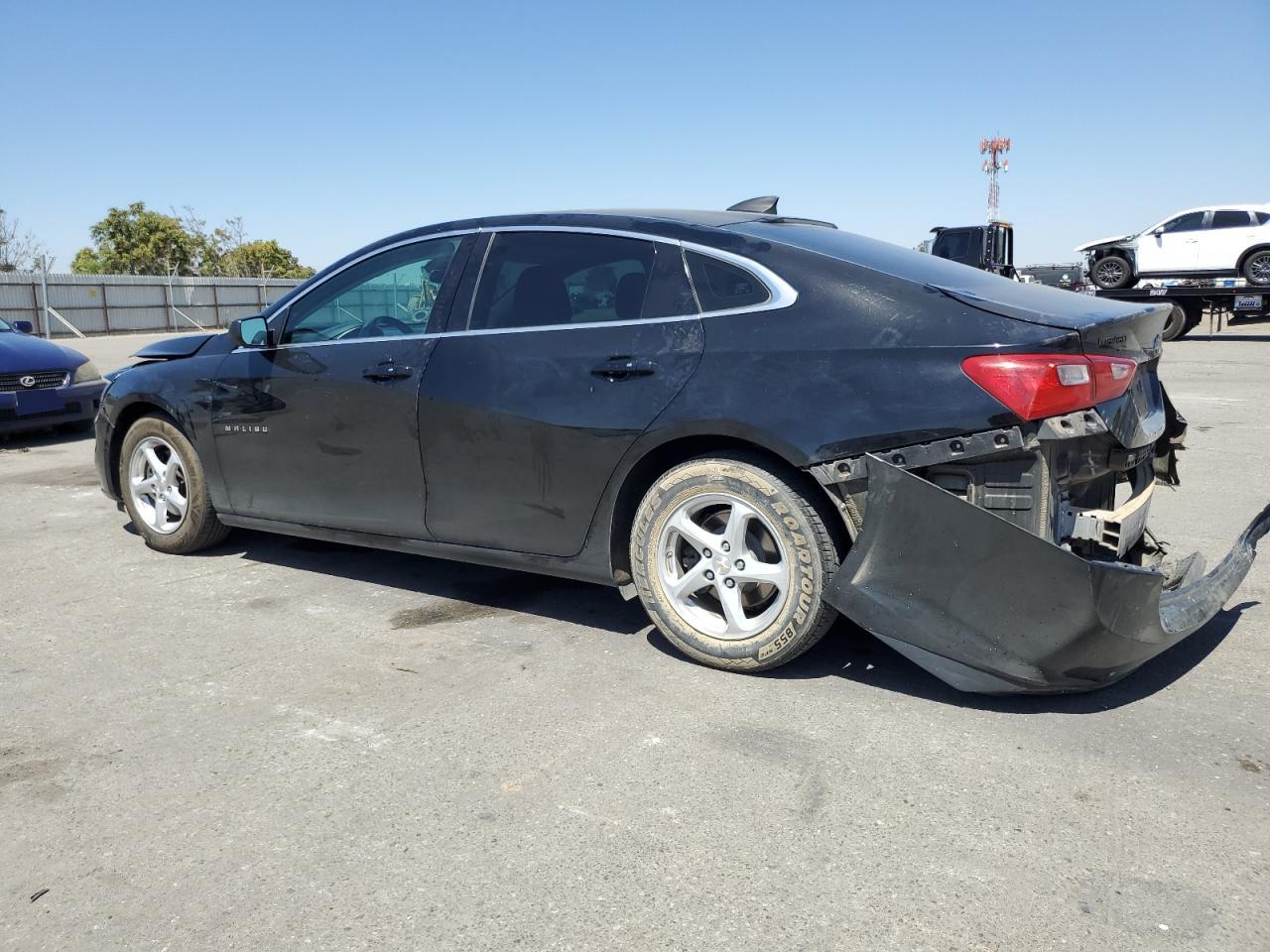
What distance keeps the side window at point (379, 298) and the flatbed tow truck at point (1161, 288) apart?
59.9 feet

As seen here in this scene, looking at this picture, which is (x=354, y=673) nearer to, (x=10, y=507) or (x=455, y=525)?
(x=455, y=525)

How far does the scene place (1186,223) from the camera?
72.1 ft

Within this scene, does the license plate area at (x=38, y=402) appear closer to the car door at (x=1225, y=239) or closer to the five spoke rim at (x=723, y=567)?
the five spoke rim at (x=723, y=567)

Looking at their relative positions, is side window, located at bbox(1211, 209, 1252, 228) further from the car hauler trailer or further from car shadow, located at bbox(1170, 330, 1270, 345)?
car shadow, located at bbox(1170, 330, 1270, 345)

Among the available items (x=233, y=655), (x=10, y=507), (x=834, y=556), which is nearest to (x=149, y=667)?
(x=233, y=655)

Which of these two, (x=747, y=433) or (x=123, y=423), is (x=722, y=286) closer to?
(x=747, y=433)

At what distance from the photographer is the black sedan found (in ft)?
10.1

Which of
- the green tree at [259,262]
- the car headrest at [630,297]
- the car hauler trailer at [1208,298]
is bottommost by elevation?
the car headrest at [630,297]

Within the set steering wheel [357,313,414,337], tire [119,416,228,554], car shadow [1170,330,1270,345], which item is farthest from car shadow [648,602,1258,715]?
car shadow [1170,330,1270,345]

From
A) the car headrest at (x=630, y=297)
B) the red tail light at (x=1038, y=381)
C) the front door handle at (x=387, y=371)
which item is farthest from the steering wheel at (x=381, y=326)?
the red tail light at (x=1038, y=381)

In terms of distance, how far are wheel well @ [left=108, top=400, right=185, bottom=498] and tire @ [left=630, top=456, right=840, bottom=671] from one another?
293 centimetres

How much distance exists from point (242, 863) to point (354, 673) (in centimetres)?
127

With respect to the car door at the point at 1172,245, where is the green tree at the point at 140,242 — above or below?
above

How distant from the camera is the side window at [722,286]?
356 cm
